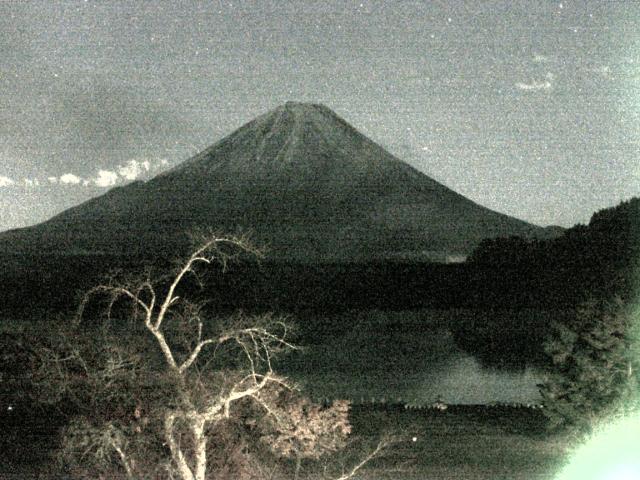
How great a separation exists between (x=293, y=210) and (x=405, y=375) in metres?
133

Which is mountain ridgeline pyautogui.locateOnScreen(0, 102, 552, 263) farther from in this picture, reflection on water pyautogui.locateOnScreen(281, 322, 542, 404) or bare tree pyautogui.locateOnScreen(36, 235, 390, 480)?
bare tree pyautogui.locateOnScreen(36, 235, 390, 480)

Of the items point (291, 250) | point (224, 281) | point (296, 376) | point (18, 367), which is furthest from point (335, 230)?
point (18, 367)

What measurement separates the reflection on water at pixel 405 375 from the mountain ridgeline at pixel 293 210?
290ft

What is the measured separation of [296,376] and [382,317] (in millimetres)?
29607

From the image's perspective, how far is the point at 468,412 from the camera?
21328mm

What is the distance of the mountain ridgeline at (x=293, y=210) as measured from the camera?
470 ft

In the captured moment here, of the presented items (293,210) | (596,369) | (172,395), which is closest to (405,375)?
(596,369)

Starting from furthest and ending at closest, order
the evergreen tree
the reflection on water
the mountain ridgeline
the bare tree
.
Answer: the mountain ridgeline < the reflection on water < the evergreen tree < the bare tree

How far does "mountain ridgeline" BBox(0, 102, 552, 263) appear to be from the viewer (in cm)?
14312

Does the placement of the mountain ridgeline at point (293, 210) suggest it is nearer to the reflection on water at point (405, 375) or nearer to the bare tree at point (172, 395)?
the reflection on water at point (405, 375)

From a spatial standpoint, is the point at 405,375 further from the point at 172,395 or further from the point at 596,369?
the point at 172,395

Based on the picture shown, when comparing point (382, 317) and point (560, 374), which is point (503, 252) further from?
point (560, 374)

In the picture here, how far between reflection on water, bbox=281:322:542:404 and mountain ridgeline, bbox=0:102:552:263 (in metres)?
88.5

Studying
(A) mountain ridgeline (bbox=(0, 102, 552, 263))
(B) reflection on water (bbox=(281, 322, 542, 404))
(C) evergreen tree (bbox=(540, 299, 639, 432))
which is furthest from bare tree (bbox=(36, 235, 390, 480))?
(A) mountain ridgeline (bbox=(0, 102, 552, 263))
